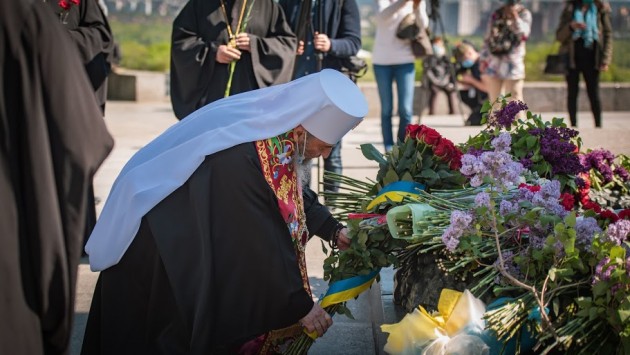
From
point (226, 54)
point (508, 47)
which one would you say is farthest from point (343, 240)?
point (508, 47)

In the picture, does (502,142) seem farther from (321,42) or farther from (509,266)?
(321,42)

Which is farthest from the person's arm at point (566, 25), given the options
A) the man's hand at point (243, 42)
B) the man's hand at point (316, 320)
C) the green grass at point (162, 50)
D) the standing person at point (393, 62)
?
the man's hand at point (316, 320)

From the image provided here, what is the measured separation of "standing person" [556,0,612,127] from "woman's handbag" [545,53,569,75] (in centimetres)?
7

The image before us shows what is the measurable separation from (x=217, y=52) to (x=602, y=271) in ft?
11.1

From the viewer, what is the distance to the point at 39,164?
2373 mm

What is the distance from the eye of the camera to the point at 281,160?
3729 mm

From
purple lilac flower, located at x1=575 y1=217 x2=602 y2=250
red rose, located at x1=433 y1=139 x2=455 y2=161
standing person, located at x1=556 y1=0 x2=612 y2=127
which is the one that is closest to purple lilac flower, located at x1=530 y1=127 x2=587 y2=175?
red rose, located at x1=433 y1=139 x2=455 y2=161

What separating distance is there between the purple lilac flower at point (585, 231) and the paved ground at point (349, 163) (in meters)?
1.22

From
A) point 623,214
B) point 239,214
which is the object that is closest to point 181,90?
point 239,214

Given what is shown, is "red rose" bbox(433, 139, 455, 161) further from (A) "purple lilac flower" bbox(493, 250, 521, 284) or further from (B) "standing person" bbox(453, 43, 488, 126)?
(B) "standing person" bbox(453, 43, 488, 126)

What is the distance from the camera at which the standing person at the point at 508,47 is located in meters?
9.62

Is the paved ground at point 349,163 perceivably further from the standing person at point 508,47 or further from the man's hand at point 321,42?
the man's hand at point 321,42

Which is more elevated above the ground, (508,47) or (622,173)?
(508,47)

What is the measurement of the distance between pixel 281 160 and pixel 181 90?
249 centimetres
